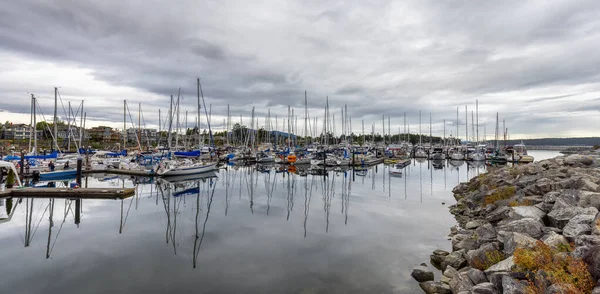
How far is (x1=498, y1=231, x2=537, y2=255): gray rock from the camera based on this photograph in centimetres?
964

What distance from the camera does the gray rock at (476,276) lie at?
949cm

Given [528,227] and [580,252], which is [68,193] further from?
[580,252]

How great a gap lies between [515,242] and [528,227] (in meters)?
1.83

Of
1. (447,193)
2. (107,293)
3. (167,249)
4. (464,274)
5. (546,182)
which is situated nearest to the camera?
(464,274)

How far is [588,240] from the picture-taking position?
8320 millimetres

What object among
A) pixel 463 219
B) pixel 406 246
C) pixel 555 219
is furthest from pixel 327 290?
pixel 463 219

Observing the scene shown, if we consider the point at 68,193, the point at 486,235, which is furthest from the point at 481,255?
the point at 68,193

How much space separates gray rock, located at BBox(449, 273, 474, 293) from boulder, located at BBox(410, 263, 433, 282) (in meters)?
1.34

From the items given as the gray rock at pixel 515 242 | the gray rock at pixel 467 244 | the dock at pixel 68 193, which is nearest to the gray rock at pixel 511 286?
the gray rock at pixel 515 242

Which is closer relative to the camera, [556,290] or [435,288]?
[556,290]

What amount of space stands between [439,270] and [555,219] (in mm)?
4838

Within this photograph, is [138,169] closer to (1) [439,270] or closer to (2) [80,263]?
(2) [80,263]

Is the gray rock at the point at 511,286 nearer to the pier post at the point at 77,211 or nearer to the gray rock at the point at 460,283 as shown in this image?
the gray rock at the point at 460,283

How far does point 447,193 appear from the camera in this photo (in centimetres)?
3328
